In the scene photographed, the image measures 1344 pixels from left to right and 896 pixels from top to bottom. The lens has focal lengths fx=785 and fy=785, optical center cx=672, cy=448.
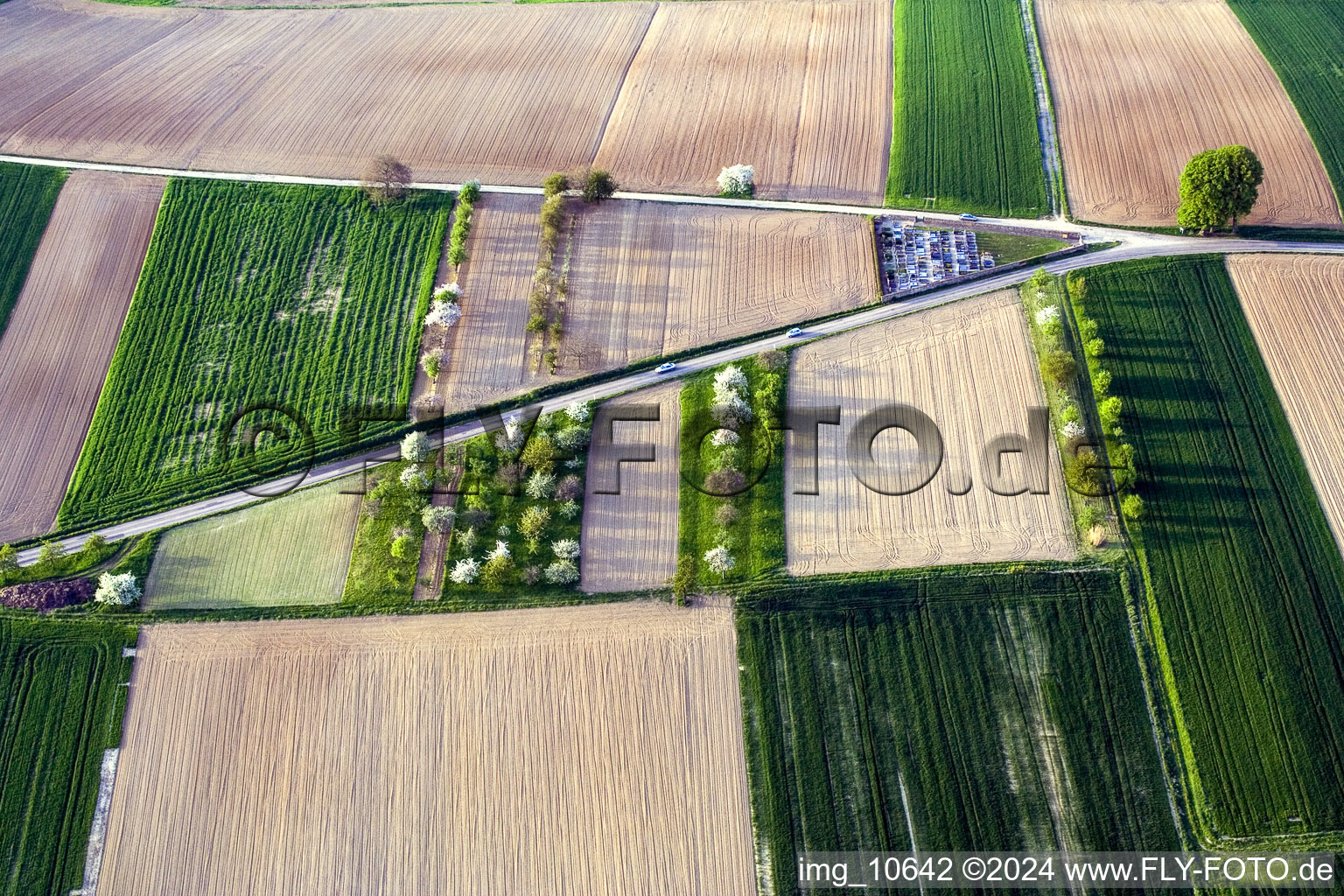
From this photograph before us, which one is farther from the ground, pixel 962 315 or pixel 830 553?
pixel 962 315

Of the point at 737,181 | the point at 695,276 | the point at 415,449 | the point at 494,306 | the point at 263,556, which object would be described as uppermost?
the point at 737,181

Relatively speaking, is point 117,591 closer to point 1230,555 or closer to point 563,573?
point 563,573

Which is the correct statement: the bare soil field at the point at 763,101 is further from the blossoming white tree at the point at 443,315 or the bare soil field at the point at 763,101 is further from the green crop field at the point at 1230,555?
the green crop field at the point at 1230,555

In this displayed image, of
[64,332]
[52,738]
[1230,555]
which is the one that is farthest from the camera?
[64,332]

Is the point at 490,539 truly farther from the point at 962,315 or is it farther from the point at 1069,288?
the point at 1069,288

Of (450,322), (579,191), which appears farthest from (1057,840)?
(579,191)

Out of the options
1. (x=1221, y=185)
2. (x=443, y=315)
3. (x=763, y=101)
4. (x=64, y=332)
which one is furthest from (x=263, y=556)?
(x=1221, y=185)

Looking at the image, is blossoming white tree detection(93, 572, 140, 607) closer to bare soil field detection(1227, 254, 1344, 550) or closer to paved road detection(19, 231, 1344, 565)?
paved road detection(19, 231, 1344, 565)
